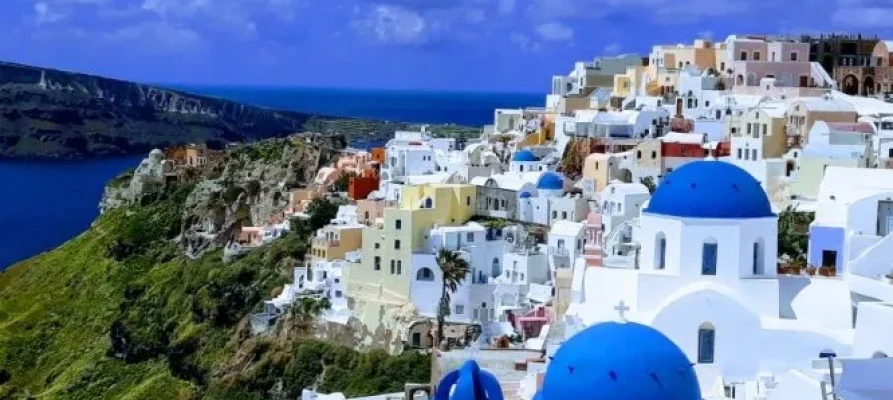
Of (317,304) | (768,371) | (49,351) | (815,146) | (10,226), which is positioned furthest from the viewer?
(10,226)

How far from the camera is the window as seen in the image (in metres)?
26.7

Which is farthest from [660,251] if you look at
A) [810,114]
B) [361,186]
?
[361,186]

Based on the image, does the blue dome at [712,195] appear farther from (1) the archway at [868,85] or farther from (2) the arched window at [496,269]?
(1) the archway at [868,85]

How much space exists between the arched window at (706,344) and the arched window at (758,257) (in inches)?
75.9

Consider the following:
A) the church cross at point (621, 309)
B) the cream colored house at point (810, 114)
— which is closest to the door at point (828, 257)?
the church cross at point (621, 309)

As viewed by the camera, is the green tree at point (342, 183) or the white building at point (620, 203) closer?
the white building at point (620, 203)

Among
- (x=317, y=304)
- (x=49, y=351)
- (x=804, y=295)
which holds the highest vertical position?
(x=804, y=295)

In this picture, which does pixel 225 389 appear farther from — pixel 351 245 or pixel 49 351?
pixel 49 351

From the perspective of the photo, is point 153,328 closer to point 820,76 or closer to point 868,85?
point 820,76

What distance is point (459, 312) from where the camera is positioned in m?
45.6

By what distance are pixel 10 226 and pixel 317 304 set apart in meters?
90.6

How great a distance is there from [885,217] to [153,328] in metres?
41.3

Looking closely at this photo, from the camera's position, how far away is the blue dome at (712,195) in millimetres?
26328

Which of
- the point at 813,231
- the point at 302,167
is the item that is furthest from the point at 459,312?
the point at 302,167
